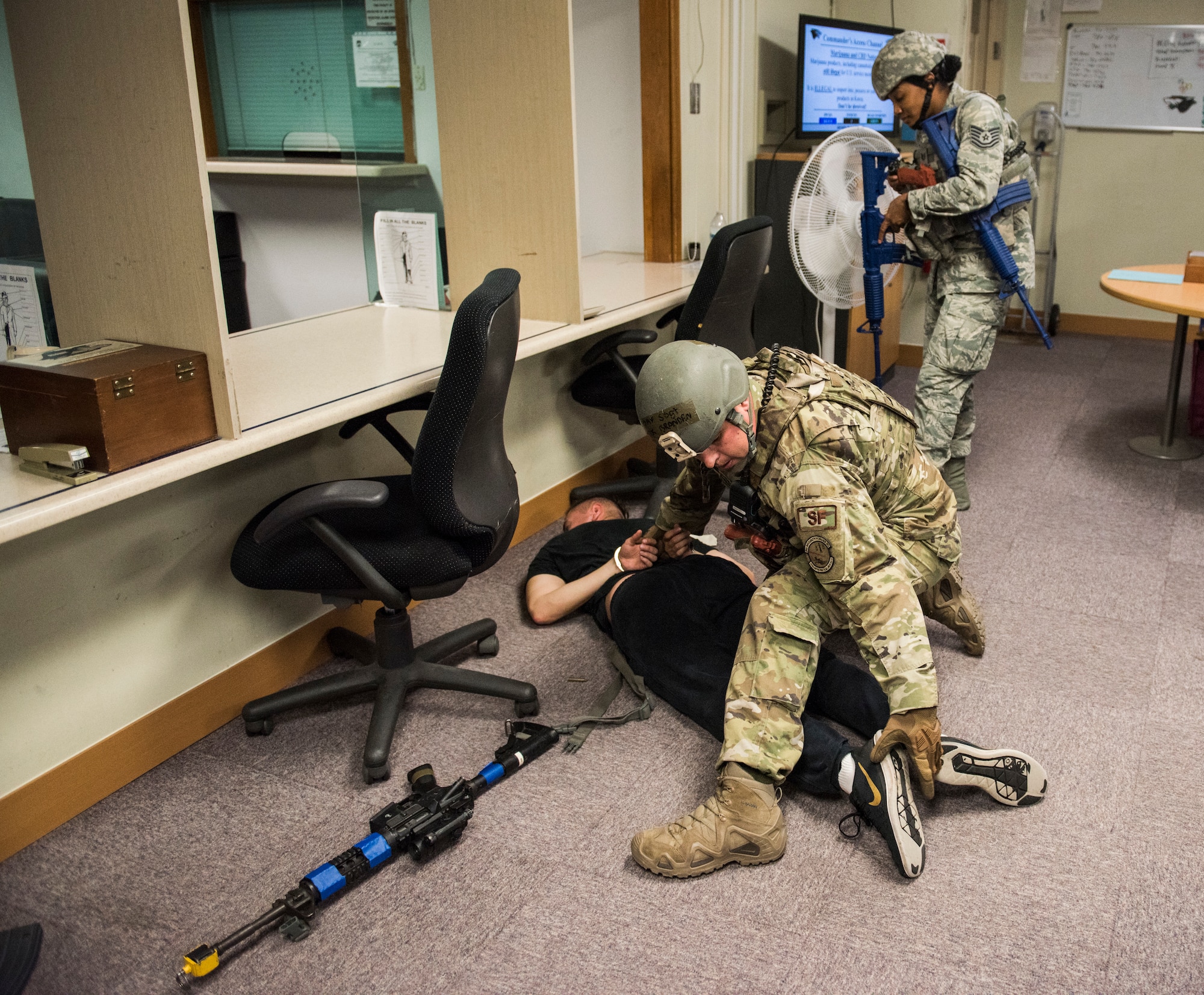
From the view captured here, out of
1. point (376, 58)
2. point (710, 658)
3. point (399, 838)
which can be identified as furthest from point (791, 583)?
point (376, 58)

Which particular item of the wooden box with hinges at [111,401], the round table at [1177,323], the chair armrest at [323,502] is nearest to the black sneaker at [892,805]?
the chair armrest at [323,502]

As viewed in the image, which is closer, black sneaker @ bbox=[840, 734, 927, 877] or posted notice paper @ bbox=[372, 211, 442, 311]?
black sneaker @ bbox=[840, 734, 927, 877]

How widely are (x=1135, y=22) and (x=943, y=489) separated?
4001 millimetres

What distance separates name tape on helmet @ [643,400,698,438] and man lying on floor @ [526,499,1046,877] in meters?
0.55

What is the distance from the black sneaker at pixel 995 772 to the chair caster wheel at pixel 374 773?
1053 millimetres

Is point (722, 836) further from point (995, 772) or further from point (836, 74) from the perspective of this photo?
point (836, 74)

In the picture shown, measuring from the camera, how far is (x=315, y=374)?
2230mm

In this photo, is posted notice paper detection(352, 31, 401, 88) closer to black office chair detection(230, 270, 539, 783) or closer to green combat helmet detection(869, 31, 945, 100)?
black office chair detection(230, 270, 539, 783)

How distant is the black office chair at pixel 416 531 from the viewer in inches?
73.0

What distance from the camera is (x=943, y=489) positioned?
217 centimetres

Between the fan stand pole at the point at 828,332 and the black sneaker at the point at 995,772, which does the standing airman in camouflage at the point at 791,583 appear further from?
the fan stand pole at the point at 828,332

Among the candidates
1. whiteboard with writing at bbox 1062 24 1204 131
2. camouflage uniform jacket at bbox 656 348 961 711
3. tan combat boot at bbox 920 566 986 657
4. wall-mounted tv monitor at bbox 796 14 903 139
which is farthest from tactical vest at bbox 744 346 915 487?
whiteboard with writing at bbox 1062 24 1204 131

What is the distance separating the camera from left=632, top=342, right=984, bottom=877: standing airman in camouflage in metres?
1.76

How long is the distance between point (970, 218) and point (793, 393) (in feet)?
5.00
